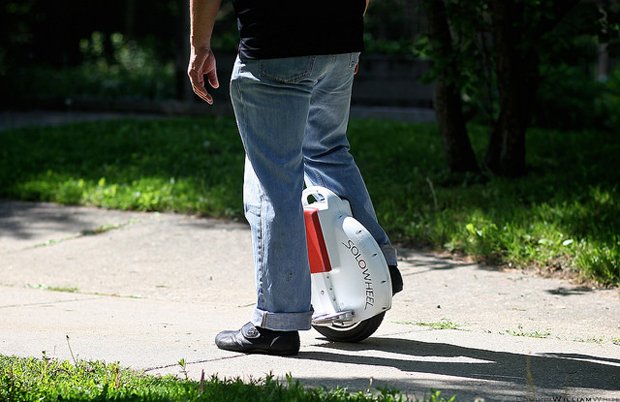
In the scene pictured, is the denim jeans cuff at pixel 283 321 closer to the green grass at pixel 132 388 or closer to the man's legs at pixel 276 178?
the man's legs at pixel 276 178

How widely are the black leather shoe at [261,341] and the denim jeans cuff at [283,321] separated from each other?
21 mm

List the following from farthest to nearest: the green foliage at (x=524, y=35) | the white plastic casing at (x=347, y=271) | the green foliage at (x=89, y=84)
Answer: the green foliage at (x=89, y=84), the green foliage at (x=524, y=35), the white plastic casing at (x=347, y=271)

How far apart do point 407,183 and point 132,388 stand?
4369mm

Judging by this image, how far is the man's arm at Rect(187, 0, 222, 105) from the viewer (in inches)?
137

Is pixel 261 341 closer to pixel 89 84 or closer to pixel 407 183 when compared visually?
pixel 407 183

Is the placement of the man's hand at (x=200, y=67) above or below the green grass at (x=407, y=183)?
above

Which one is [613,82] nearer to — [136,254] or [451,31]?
[451,31]

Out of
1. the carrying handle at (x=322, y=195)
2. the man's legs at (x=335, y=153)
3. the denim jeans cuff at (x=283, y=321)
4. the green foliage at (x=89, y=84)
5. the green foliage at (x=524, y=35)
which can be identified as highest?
the green foliage at (x=524, y=35)

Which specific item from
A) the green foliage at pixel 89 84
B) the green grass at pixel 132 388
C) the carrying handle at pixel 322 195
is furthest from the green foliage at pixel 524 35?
the green foliage at pixel 89 84

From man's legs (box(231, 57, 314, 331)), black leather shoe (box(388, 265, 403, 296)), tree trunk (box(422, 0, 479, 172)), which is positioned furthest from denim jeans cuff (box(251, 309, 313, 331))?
tree trunk (box(422, 0, 479, 172))

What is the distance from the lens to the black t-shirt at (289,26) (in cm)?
348

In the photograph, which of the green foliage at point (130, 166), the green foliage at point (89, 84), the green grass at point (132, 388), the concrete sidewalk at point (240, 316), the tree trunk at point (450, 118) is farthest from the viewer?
the green foliage at point (89, 84)

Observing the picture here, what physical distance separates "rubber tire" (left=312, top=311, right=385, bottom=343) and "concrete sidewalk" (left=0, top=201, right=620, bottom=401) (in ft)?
0.15

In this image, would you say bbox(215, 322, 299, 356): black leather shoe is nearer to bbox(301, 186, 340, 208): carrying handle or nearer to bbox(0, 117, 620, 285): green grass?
bbox(301, 186, 340, 208): carrying handle
